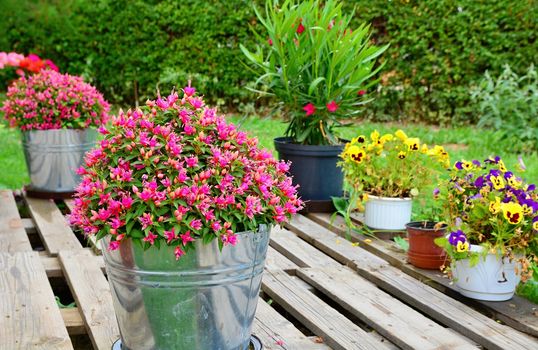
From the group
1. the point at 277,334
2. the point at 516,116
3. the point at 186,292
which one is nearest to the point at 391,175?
the point at 277,334

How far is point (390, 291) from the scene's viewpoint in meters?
2.91

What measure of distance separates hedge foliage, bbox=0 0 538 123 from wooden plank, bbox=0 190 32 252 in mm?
3805

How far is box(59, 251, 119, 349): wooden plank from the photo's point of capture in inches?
94.0

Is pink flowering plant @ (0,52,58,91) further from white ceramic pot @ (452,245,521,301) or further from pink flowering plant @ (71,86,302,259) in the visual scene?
white ceramic pot @ (452,245,521,301)

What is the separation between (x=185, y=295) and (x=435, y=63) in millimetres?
6217

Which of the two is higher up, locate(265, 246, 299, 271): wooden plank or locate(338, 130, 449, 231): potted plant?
locate(338, 130, 449, 231): potted plant

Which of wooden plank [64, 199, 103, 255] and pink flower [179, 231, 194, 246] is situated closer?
pink flower [179, 231, 194, 246]

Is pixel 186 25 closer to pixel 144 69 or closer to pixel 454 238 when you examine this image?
pixel 144 69

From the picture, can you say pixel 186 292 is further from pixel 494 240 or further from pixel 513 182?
pixel 513 182

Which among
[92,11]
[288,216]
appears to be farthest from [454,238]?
[92,11]

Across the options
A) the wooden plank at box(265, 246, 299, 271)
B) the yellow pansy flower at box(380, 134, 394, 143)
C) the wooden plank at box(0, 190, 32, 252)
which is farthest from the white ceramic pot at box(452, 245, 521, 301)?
the wooden plank at box(0, 190, 32, 252)

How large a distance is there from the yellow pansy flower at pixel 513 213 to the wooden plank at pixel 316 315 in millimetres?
636

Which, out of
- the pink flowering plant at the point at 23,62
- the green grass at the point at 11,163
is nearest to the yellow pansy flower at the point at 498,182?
the pink flowering plant at the point at 23,62

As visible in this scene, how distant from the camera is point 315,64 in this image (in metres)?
3.87
